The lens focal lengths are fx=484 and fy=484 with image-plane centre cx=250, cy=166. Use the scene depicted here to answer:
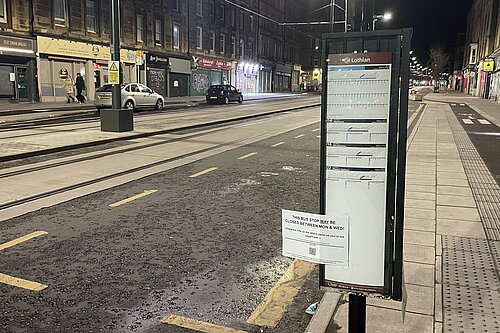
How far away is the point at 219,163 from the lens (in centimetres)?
1041

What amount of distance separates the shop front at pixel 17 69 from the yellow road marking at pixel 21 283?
25342 mm

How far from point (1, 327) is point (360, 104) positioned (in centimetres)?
287

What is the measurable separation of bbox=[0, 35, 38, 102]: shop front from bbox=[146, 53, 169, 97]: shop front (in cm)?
1151

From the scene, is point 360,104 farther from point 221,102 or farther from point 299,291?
point 221,102

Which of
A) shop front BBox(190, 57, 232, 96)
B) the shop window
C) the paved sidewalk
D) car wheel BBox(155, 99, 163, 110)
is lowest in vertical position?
the paved sidewalk

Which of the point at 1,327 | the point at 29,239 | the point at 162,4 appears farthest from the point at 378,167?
the point at 162,4

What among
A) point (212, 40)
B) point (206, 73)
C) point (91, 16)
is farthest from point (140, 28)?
point (212, 40)

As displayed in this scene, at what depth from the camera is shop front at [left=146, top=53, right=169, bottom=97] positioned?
3891cm

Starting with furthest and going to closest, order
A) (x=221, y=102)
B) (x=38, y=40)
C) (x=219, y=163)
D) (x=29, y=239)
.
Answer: (x=221, y=102)
(x=38, y=40)
(x=219, y=163)
(x=29, y=239)

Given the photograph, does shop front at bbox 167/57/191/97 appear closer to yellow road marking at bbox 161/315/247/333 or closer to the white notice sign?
yellow road marking at bbox 161/315/247/333

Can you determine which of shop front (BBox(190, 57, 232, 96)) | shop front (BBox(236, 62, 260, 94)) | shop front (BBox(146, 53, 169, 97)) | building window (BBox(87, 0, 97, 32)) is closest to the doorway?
building window (BBox(87, 0, 97, 32))

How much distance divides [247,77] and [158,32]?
817 inches

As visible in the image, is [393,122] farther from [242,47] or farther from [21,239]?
[242,47]

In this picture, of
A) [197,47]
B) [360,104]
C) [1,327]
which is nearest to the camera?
[360,104]
